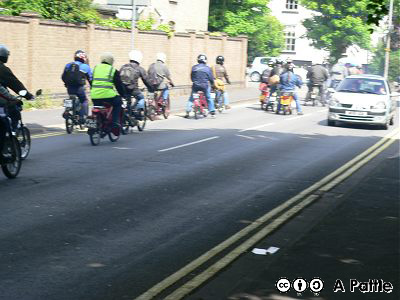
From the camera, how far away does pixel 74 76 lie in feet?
62.4

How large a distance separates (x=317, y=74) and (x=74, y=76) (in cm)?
1755

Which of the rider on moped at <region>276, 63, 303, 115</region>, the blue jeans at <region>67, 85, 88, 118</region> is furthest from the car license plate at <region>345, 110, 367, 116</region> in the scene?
the blue jeans at <region>67, 85, 88, 118</region>

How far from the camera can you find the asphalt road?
7.46m

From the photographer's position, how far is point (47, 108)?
26.1 m

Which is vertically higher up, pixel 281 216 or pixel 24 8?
pixel 24 8

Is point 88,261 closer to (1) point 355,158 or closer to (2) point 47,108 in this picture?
(1) point 355,158

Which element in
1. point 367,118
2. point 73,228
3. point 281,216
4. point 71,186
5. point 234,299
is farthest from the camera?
point 367,118

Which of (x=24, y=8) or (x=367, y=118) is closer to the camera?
(x=367, y=118)

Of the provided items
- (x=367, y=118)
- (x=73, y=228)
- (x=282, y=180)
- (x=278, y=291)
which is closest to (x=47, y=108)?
(x=367, y=118)

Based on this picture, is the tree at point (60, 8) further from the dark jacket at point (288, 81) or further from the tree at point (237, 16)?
the tree at point (237, 16)

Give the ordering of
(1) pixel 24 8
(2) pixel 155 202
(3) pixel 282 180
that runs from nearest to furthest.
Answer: (2) pixel 155 202 → (3) pixel 282 180 → (1) pixel 24 8

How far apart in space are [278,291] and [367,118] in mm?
19400

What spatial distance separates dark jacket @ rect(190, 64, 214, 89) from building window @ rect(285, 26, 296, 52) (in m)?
60.3

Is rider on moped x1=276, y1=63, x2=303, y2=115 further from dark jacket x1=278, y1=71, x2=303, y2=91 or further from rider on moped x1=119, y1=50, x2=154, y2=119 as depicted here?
rider on moped x1=119, y1=50, x2=154, y2=119
